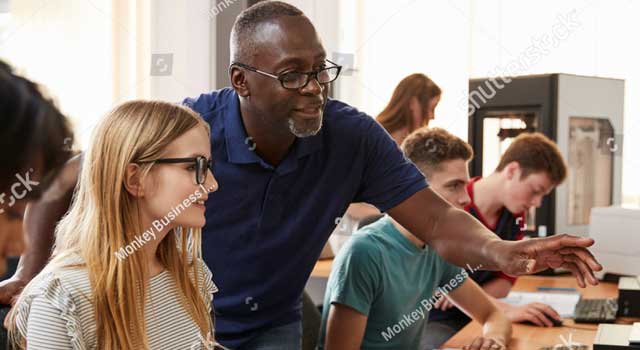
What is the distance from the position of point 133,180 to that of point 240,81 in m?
0.46

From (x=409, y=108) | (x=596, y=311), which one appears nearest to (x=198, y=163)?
(x=596, y=311)

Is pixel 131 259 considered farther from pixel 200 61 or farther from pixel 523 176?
pixel 523 176

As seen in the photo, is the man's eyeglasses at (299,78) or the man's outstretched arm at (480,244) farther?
the man's eyeglasses at (299,78)

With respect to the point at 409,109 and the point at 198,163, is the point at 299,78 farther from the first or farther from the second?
the point at 409,109

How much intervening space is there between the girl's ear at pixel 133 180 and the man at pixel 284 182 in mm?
361

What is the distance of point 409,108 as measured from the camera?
3375 mm

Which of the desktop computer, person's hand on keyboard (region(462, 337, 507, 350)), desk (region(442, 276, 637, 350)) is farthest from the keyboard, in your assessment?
the desktop computer

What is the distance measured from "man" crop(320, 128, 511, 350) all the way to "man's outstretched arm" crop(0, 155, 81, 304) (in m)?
0.68

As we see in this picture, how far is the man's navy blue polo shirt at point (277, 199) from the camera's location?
69.1 inches

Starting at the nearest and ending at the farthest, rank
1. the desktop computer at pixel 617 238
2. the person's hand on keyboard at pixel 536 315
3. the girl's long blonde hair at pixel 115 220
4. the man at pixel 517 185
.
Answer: the girl's long blonde hair at pixel 115 220, the person's hand on keyboard at pixel 536 315, the man at pixel 517 185, the desktop computer at pixel 617 238

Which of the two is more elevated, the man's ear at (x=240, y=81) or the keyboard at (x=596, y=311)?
the man's ear at (x=240, y=81)

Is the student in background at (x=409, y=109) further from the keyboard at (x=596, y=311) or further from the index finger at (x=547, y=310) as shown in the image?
the index finger at (x=547, y=310)

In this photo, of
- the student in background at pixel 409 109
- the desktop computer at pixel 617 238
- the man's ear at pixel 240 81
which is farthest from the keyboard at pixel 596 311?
the man's ear at pixel 240 81

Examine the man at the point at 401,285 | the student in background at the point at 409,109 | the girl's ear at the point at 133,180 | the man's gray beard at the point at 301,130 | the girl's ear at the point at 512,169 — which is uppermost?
Answer: the student in background at the point at 409,109
